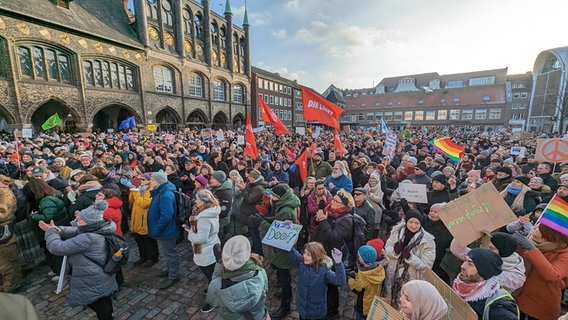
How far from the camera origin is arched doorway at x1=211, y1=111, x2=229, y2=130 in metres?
33.4

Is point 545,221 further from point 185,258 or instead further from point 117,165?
A: point 117,165

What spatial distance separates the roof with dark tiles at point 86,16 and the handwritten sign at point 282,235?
22.8 m

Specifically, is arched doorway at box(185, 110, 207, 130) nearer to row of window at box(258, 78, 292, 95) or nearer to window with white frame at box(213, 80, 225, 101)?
window with white frame at box(213, 80, 225, 101)

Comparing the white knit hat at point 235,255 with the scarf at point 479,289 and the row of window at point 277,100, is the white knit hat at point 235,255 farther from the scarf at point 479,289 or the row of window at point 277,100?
the row of window at point 277,100

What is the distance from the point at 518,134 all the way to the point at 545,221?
21106mm

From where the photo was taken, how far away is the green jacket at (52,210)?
367 cm

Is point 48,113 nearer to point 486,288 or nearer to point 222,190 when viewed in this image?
point 222,190

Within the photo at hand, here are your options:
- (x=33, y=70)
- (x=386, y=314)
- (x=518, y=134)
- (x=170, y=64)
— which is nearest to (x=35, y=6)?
(x=33, y=70)

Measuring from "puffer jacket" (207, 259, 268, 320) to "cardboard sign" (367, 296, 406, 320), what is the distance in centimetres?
99

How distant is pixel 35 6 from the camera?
54.6ft

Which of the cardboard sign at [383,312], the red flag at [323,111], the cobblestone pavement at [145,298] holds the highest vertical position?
the red flag at [323,111]

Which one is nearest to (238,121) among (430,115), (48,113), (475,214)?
(48,113)

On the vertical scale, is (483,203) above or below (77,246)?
above

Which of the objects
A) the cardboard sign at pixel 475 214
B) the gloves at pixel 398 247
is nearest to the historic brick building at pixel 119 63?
the gloves at pixel 398 247
